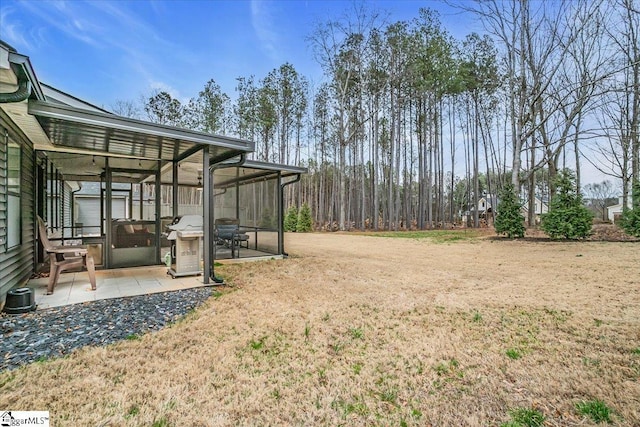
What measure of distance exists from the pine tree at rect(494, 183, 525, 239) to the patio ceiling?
10143mm

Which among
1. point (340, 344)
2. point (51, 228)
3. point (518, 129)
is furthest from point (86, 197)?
point (518, 129)

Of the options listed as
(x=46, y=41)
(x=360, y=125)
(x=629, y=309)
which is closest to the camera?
(x=629, y=309)

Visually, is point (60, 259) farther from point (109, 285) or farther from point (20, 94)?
point (20, 94)

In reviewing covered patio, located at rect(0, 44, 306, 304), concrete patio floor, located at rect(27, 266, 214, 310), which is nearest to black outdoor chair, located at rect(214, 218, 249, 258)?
covered patio, located at rect(0, 44, 306, 304)

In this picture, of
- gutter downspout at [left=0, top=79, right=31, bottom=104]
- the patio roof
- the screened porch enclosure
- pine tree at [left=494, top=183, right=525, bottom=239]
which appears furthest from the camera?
pine tree at [left=494, top=183, right=525, bottom=239]

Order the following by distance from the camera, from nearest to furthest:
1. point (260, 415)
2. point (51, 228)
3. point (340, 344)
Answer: point (260, 415) → point (340, 344) → point (51, 228)

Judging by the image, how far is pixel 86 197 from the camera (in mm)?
12320

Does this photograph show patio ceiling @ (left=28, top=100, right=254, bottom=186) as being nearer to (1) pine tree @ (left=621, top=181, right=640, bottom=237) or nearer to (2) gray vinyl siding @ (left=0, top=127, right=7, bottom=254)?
(2) gray vinyl siding @ (left=0, top=127, right=7, bottom=254)

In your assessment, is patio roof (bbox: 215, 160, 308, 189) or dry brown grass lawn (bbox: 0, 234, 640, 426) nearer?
dry brown grass lawn (bbox: 0, 234, 640, 426)

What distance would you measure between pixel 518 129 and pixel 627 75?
16.4 ft

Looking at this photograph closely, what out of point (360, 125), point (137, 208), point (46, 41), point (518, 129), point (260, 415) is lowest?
point (260, 415)

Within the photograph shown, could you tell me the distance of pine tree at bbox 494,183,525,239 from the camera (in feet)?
37.0

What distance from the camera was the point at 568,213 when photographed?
33.2 ft

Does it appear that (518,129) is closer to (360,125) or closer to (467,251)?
(467,251)
